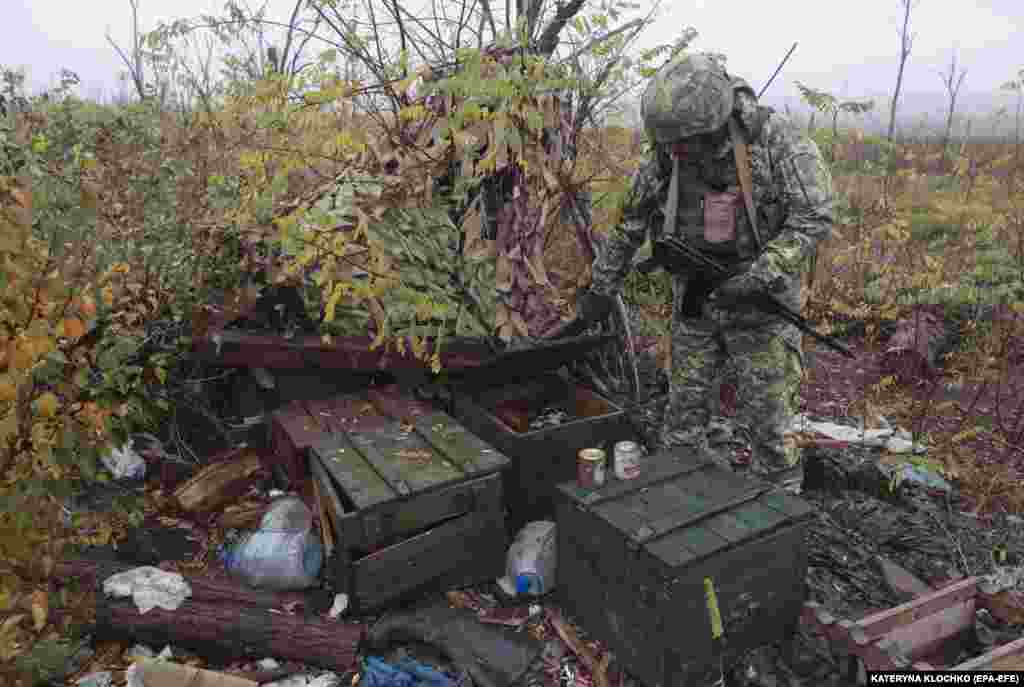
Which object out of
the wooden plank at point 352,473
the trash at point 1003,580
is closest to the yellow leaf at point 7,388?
the wooden plank at point 352,473

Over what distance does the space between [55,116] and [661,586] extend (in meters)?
7.95

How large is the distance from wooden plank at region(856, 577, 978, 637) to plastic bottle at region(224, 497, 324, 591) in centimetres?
235

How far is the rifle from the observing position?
3.55m

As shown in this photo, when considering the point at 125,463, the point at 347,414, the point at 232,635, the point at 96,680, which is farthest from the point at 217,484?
the point at 96,680

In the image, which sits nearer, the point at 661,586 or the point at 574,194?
the point at 661,586

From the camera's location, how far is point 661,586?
2.62 meters

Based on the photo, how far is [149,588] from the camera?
3109mm

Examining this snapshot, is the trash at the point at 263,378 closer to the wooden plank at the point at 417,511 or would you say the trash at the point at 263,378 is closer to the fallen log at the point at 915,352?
the wooden plank at the point at 417,511

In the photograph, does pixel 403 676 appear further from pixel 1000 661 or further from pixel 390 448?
pixel 1000 661

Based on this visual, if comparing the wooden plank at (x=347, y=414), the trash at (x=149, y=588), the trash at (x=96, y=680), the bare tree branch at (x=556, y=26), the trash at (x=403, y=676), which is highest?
the bare tree branch at (x=556, y=26)

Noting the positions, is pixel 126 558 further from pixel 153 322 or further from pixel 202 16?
pixel 202 16

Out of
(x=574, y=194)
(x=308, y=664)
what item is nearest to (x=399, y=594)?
(x=308, y=664)

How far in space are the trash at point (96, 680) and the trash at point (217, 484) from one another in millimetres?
1125

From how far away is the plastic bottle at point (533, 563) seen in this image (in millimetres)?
3365
